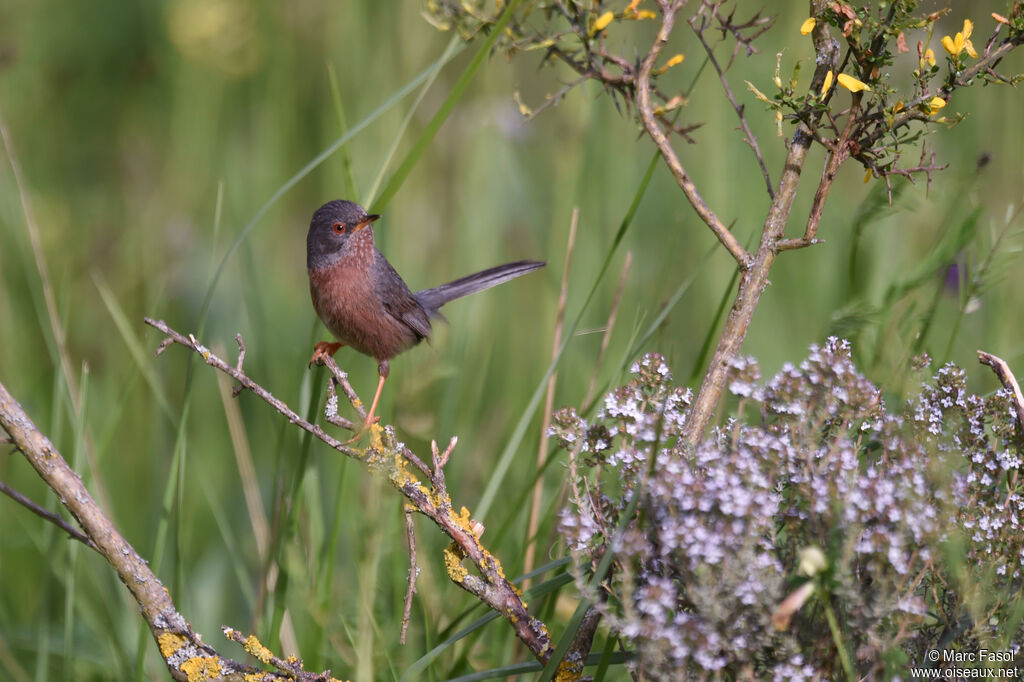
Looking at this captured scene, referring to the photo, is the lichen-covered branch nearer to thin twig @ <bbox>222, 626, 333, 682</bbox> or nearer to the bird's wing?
thin twig @ <bbox>222, 626, 333, 682</bbox>

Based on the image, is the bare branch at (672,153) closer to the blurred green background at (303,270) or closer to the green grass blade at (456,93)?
the green grass blade at (456,93)

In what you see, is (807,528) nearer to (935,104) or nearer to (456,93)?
(935,104)

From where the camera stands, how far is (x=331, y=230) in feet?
12.0

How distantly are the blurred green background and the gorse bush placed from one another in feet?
1.64

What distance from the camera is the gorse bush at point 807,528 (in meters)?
1.50

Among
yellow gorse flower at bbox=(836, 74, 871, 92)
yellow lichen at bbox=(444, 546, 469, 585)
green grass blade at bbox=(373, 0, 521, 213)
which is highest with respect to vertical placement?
green grass blade at bbox=(373, 0, 521, 213)

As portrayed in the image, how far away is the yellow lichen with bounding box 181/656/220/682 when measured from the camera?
5.98ft

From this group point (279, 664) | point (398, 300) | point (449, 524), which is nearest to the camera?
point (279, 664)

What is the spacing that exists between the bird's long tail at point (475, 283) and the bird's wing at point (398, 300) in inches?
4.0

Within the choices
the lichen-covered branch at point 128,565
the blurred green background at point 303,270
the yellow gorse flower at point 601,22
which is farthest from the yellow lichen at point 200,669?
the yellow gorse flower at point 601,22

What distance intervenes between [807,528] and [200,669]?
1.11 meters

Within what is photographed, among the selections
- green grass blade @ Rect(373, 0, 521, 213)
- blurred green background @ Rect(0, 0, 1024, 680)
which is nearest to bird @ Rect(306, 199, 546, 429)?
blurred green background @ Rect(0, 0, 1024, 680)

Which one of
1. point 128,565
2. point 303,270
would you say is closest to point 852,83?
point 128,565

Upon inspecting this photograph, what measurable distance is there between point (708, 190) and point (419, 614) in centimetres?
275
